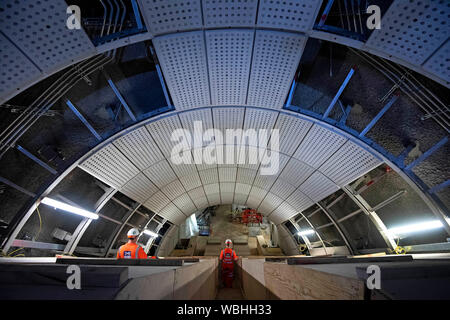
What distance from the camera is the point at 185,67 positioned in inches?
145

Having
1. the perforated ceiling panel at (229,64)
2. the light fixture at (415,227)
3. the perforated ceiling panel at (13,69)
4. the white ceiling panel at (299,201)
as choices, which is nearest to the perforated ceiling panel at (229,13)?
the perforated ceiling panel at (229,64)

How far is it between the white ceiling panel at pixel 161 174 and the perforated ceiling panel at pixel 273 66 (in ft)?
11.0

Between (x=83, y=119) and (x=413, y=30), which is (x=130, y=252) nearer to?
(x=83, y=119)

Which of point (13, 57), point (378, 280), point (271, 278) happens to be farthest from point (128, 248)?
point (378, 280)

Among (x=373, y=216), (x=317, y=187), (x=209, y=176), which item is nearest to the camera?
(x=373, y=216)

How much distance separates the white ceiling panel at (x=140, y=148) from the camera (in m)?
4.67

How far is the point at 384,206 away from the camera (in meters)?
5.16

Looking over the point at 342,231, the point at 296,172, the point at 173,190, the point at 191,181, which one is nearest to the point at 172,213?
the point at 173,190

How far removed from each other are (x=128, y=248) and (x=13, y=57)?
3.82 metres

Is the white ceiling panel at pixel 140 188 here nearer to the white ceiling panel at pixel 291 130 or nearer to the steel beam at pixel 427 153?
the white ceiling panel at pixel 291 130

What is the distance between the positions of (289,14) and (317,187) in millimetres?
4918

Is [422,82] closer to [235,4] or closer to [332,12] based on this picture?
[332,12]

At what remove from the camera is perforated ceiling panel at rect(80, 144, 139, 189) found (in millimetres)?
4520

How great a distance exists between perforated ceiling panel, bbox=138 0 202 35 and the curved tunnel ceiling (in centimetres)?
184
